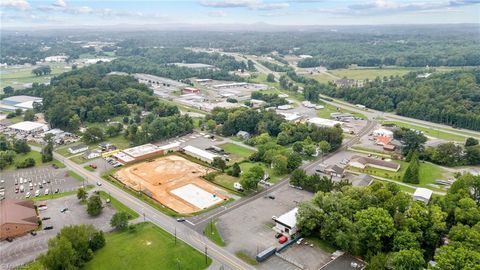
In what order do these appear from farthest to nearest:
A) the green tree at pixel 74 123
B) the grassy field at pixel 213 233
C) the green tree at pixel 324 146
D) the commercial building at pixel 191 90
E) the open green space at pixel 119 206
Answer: the commercial building at pixel 191 90 → the green tree at pixel 74 123 → the green tree at pixel 324 146 → the open green space at pixel 119 206 → the grassy field at pixel 213 233

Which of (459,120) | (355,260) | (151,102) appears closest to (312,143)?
(355,260)

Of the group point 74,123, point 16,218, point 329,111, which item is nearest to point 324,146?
point 329,111

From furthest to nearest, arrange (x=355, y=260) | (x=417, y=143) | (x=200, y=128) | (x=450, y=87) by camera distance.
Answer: (x=450, y=87), (x=200, y=128), (x=417, y=143), (x=355, y=260)

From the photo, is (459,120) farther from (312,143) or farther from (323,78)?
(323,78)

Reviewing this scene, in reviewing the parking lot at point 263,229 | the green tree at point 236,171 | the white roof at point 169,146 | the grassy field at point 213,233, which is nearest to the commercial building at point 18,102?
the white roof at point 169,146

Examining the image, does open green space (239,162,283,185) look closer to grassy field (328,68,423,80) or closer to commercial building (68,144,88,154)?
commercial building (68,144,88,154)

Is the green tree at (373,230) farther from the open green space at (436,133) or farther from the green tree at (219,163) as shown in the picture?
the open green space at (436,133)
